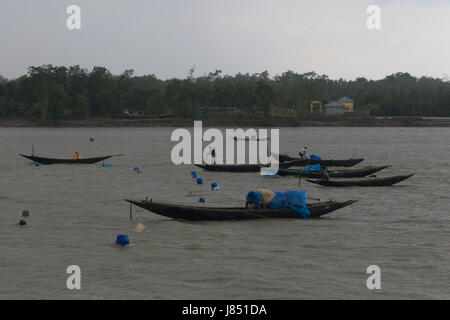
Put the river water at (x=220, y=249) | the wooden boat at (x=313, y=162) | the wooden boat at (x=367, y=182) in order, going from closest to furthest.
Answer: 1. the river water at (x=220, y=249)
2. the wooden boat at (x=367, y=182)
3. the wooden boat at (x=313, y=162)

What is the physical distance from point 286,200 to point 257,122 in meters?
110

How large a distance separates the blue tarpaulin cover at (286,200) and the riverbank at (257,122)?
355 feet

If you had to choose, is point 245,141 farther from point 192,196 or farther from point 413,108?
point 413,108

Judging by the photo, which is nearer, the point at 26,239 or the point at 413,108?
the point at 26,239

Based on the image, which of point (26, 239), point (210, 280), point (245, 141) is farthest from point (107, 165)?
point (245, 141)

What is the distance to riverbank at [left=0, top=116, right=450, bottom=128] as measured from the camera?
12625 cm

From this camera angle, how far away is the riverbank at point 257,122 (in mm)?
126250
